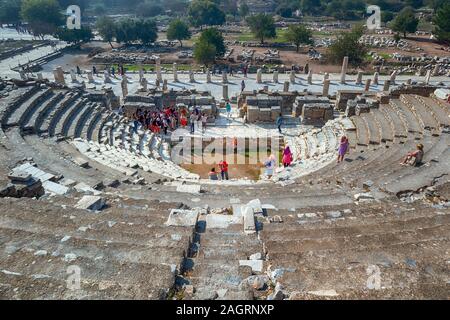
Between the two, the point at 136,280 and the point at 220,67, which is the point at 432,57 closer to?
the point at 220,67

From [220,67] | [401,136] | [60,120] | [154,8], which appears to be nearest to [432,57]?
[220,67]

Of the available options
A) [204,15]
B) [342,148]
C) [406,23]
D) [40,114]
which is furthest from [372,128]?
[204,15]

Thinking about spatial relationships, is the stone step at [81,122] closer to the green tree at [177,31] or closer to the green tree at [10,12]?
the green tree at [177,31]

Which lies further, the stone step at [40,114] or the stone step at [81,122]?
the stone step at [81,122]

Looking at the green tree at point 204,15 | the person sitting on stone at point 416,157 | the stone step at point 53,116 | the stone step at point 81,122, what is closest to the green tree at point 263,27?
the green tree at point 204,15

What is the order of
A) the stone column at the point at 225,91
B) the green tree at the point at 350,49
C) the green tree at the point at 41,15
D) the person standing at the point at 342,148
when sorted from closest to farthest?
the person standing at the point at 342,148 → the stone column at the point at 225,91 → the green tree at the point at 350,49 → the green tree at the point at 41,15

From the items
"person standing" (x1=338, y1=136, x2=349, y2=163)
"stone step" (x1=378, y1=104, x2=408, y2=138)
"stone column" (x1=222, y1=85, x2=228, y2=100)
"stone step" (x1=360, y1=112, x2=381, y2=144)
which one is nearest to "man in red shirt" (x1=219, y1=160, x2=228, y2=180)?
"person standing" (x1=338, y1=136, x2=349, y2=163)
